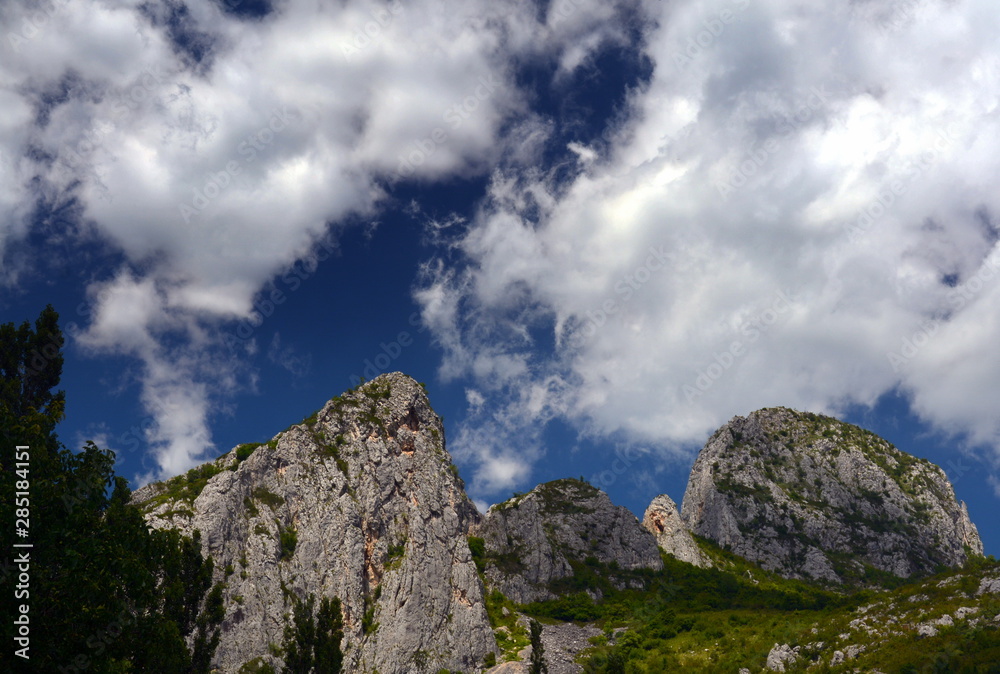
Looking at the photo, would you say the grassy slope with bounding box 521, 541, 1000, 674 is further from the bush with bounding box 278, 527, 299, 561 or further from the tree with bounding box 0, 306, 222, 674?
the tree with bounding box 0, 306, 222, 674

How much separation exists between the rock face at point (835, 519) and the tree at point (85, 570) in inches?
6118

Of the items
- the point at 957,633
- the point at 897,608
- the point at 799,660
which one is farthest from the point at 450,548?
the point at 957,633

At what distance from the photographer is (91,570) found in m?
34.6

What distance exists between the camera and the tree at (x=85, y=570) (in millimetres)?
32812

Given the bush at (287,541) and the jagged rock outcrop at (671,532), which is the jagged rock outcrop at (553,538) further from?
the bush at (287,541)

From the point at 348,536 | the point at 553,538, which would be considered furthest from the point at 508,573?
the point at 348,536

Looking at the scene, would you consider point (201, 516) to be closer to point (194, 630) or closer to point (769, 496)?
point (194, 630)

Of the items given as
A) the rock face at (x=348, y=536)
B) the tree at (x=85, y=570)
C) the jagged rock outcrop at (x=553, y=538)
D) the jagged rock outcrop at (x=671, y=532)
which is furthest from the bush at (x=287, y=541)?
the jagged rock outcrop at (x=671, y=532)

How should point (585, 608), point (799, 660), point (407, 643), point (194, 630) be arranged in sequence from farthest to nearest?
point (585, 608)
point (407, 643)
point (799, 660)
point (194, 630)

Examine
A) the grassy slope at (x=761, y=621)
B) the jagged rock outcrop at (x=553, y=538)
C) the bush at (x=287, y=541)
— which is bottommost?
the grassy slope at (x=761, y=621)

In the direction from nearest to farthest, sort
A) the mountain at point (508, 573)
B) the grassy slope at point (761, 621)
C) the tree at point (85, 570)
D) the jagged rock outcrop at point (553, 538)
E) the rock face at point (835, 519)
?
the tree at point (85, 570) < the grassy slope at point (761, 621) < the mountain at point (508, 573) < the jagged rock outcrop at point (553, 538) < the rock face at point (835, 519)

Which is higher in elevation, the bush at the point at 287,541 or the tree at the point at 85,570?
the bush at the point at 287,541

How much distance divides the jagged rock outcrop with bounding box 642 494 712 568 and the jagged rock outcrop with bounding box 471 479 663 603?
1386cm

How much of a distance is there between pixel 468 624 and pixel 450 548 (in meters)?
13.2
